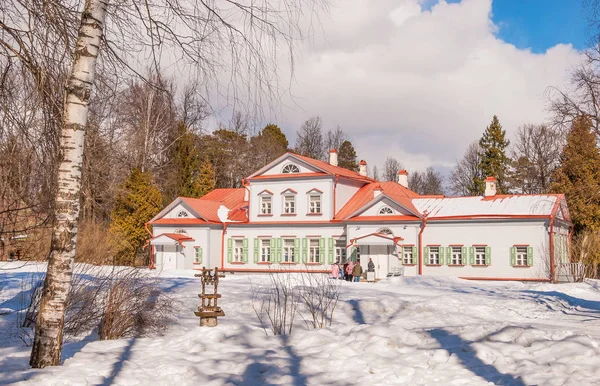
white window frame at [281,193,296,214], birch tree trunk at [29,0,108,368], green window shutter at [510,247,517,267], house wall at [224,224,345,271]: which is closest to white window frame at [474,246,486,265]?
green window shutter at [510,247,517,267]

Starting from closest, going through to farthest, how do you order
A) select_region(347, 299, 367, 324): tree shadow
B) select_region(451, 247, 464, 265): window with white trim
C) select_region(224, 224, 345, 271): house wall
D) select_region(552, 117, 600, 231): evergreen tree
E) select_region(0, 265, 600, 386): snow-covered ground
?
select_region(0, 265, 600, 386): snow-covered ground
select_region(347, 299, 367, 324): tree shadow
select_region(451, 247, 464, 265): window with white trim
select_region(224, 224, 345, 271): house wall
select_region(552, 117, 600, 231): evergreen tree

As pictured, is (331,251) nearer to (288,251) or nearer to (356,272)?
(288,251)

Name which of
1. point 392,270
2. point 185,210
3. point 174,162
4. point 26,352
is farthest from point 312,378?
point 174,162

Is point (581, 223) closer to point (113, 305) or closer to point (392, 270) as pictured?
point (392, 270)

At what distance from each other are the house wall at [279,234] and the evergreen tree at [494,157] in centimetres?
2191

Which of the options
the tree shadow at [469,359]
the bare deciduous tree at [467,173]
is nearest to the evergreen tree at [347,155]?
the bare deciduous tree at [467,173]

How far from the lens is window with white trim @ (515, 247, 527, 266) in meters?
29.3

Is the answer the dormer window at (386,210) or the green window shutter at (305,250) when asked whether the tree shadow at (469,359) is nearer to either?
the dormer window at (386,210)

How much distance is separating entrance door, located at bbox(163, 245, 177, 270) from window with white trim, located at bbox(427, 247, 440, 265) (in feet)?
46.5

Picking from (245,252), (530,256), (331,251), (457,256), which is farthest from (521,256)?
(245,252)

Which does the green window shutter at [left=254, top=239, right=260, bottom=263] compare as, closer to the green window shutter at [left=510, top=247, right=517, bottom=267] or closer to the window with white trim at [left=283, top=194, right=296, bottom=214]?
the window with white trim at [left=283, top=194, right=296, bottom=214]

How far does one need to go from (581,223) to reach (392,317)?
1112 inches

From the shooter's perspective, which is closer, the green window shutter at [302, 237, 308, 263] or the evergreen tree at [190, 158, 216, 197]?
the green window shutter at [302, 237, 308, 263]

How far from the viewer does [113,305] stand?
937cm
